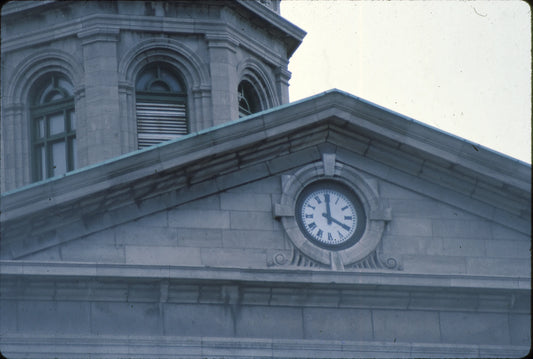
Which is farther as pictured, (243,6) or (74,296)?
(243,6)

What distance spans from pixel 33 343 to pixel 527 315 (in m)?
8.33

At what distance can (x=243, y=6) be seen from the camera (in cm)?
3847

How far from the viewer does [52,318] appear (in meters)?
28.0

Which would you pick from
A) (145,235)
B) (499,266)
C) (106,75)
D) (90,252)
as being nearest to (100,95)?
(106,75)

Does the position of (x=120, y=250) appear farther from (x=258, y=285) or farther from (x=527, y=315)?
(x=527, y=315)

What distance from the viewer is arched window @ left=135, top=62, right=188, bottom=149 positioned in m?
37.3

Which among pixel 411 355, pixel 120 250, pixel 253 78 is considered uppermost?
pixel 253 78

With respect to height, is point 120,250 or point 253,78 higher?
point 253,78

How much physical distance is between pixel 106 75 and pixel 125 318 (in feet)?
32.7

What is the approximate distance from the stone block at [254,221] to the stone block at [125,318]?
198 cm

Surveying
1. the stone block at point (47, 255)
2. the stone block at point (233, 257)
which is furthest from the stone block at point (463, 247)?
the stone block at point (47, 255)

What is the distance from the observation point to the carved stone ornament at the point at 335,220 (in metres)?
29.2

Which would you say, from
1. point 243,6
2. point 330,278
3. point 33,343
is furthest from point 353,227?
point 243,6

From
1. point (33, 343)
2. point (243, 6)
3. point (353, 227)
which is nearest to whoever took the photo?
point (33, 343)
